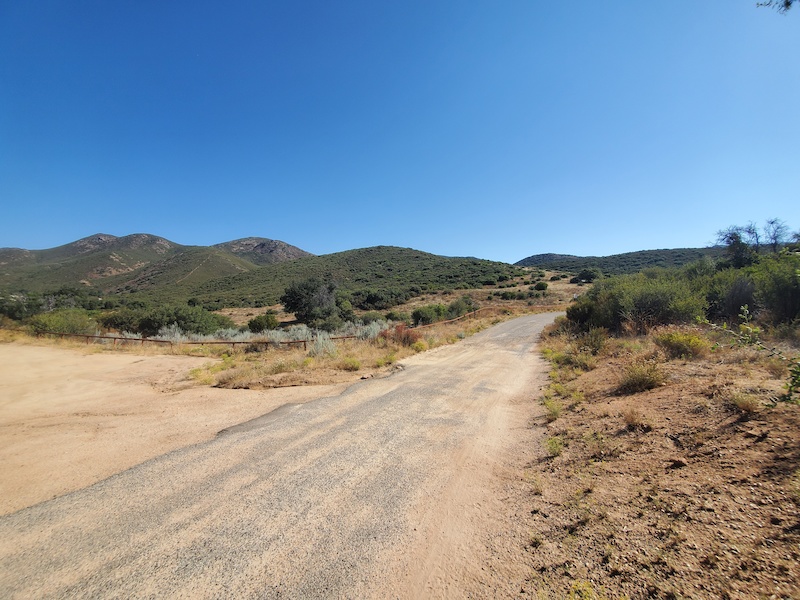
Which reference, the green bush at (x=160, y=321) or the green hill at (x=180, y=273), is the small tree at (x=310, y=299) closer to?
the green bush at (x=160, y=321)

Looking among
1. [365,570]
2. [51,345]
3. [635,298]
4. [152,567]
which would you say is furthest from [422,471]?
[51,345]

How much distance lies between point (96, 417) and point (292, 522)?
5306mm

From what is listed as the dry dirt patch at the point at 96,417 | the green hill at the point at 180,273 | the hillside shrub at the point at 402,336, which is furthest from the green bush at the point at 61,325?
the green hill at the point at 180,273

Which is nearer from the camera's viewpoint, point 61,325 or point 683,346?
point 683,346

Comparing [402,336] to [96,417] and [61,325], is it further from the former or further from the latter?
[61,325]

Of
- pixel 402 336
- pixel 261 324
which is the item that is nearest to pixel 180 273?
pixel 261 324

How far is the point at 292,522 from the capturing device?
2.96 m

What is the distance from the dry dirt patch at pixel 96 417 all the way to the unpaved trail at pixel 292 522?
47 centimetres

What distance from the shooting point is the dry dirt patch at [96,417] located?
3.84m

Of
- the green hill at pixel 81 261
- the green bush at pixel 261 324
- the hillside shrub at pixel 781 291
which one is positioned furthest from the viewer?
the green hill at pixel 81 261

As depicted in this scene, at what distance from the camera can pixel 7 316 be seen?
20.9 metres

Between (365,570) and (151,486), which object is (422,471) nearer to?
(365,570)

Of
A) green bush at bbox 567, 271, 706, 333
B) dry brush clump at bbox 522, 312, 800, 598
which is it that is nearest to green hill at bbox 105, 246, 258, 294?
green bush at bbox 567, 271, 706, 333

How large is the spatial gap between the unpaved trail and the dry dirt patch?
0.47m
